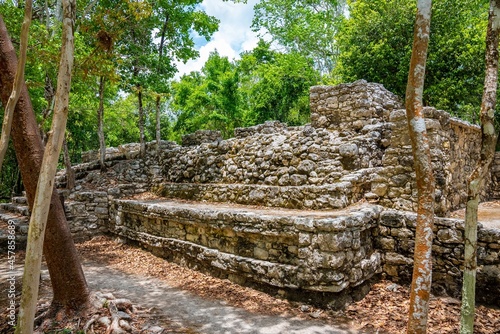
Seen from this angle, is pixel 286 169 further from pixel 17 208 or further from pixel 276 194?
pixel 17 208

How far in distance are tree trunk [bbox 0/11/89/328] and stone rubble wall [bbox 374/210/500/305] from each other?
4530 millimetres

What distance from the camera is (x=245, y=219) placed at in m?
5.10

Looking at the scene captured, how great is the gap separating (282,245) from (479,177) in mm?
2733

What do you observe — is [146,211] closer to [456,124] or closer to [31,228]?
[31,228]

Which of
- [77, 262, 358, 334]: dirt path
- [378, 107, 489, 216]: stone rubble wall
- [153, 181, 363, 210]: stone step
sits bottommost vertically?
[77, 262, 358, 334]: dirt path

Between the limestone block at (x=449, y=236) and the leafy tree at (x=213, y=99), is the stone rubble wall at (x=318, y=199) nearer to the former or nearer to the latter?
the limestone block at (x=449, y=236)

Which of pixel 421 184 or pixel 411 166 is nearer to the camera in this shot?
pixel 421 184

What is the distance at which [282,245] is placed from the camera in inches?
185

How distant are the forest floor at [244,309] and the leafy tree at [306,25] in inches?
658

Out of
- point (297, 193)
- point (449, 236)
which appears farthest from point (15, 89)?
point (449, 236)

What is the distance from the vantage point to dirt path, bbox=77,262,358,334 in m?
3.88

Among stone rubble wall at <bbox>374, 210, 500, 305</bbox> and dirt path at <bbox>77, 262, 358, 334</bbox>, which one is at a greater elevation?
stone rubble wall at <bbox>374, 210, 500, 305</bbox>

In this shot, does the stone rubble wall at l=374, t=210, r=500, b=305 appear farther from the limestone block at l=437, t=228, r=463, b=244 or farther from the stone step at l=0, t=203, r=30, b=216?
the stone step at l=0, t=203, r=30, b=216

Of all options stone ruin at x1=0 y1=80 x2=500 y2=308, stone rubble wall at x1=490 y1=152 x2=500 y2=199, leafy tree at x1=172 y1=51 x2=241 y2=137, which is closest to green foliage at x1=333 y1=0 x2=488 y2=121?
stone rubble wall at x1=490 y1=152 x2=500 y2=199
